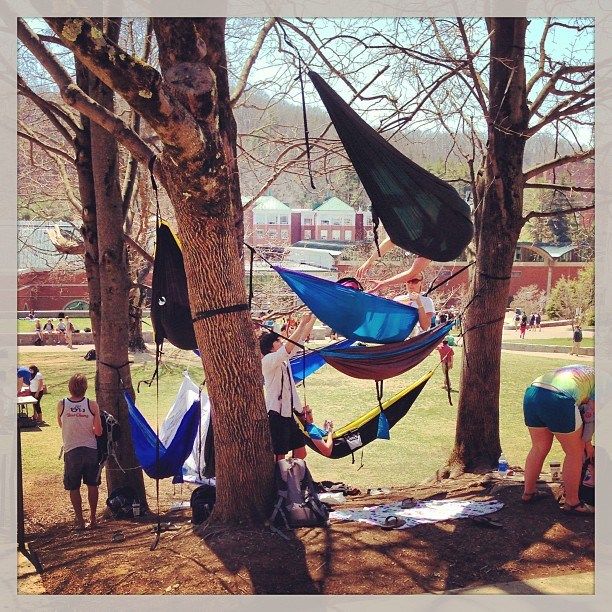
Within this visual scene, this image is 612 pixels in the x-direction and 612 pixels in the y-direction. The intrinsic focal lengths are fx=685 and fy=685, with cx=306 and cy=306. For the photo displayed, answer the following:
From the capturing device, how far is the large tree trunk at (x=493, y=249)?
4.29 meters

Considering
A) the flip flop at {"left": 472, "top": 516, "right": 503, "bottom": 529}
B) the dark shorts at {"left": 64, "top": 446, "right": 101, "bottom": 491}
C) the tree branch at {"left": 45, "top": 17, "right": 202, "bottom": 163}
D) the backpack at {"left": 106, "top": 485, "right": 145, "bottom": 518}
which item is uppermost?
the tree branch at {"left": 45, "top": 17, "right": 202, "bottom": 163}

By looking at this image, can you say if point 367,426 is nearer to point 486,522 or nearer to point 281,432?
point 281,432

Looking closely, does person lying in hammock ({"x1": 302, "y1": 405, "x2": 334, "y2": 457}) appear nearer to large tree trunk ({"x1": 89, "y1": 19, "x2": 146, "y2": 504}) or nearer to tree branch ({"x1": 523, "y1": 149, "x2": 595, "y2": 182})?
large tree trunk ({"x1": 89, "y1": 19, "x2": 146, "y2": 504})

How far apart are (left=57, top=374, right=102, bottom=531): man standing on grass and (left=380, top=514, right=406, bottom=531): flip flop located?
155cm

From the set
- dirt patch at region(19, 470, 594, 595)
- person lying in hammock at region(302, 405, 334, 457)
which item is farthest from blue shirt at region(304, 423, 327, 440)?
dirt patch at region(19, 470, 594, 595)

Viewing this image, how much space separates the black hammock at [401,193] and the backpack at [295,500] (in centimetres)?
124

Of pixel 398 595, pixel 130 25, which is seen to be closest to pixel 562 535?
pixel 398 595

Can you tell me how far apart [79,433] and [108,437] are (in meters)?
0.38

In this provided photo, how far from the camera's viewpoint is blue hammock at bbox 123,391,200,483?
395cm

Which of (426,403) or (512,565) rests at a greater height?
(512,565)

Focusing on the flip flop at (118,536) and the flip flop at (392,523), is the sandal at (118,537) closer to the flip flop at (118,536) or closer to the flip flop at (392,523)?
Result: the flip flop at (118,536)

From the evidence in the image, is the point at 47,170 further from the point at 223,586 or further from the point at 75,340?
the point at 75,340

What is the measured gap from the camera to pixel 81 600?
9.17ft

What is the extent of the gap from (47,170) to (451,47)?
5172mm
